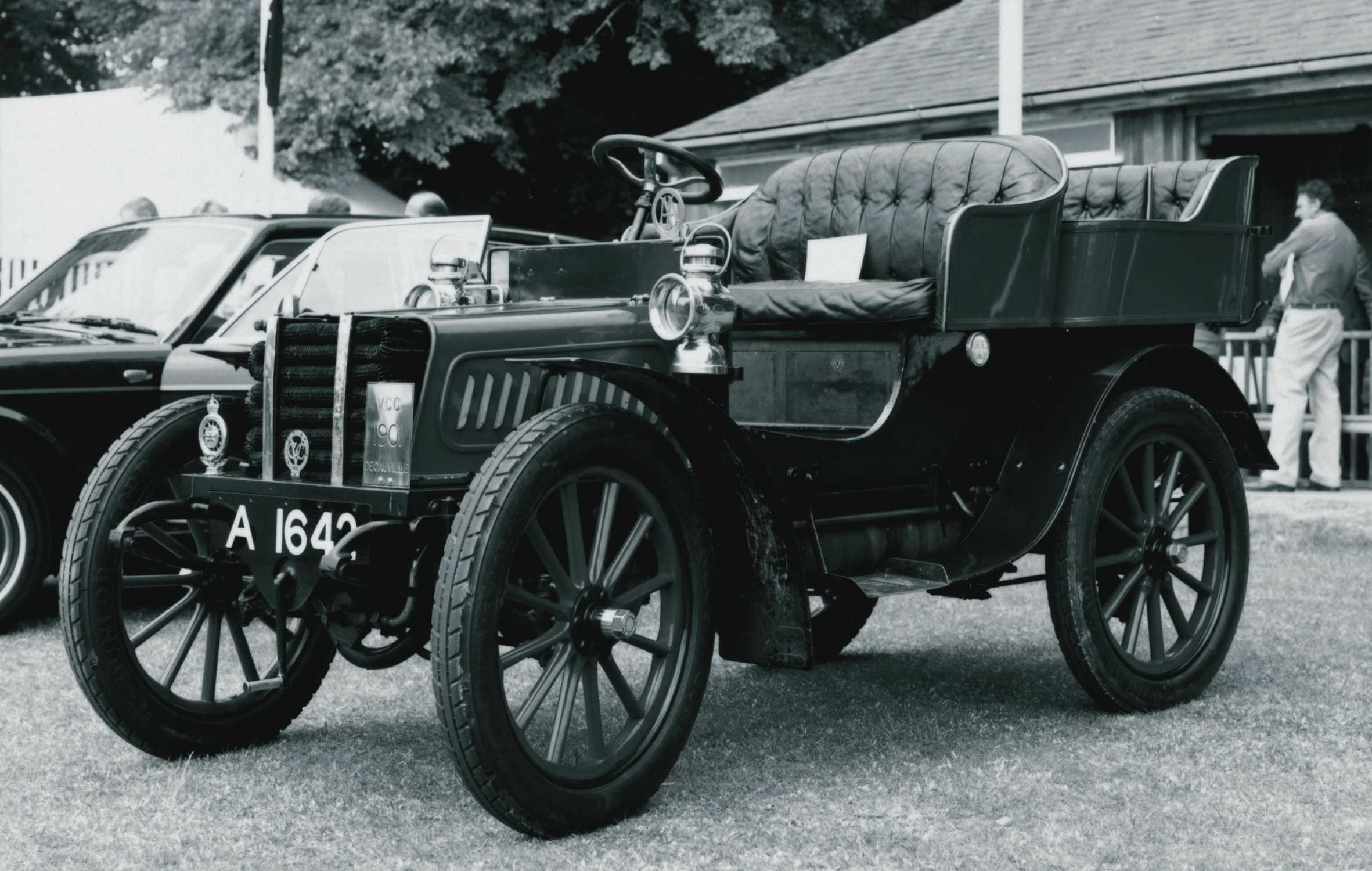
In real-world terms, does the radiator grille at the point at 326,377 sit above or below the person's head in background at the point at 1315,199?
below

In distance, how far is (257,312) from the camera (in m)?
6.62

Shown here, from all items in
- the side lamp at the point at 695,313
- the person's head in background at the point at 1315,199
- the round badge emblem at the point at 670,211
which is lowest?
the side lamp at the point at 695,313

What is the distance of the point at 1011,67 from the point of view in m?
9.29

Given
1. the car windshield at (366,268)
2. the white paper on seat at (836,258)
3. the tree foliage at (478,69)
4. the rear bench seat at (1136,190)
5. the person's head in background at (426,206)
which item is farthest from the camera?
the tree foliage at (478,69)

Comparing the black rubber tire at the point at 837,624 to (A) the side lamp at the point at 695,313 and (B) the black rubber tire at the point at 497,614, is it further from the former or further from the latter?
(B) the black rubber tire at the point at 497,614

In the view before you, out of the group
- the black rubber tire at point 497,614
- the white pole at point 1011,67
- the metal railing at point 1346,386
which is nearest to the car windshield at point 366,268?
Answer: the black rubber tire at point 497,614

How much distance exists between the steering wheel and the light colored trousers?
20.2 ft

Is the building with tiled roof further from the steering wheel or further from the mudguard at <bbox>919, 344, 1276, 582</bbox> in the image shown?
the steering wheel

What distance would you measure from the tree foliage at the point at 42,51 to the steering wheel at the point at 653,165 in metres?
20.8

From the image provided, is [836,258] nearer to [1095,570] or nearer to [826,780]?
[1095,570]

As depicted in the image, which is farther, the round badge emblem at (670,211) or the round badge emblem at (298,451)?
the round badge emblem at (670,211)

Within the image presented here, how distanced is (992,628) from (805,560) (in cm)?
254

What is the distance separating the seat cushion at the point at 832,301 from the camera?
15.3 ft

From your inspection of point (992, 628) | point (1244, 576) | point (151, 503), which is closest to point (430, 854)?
point (151, 503)
